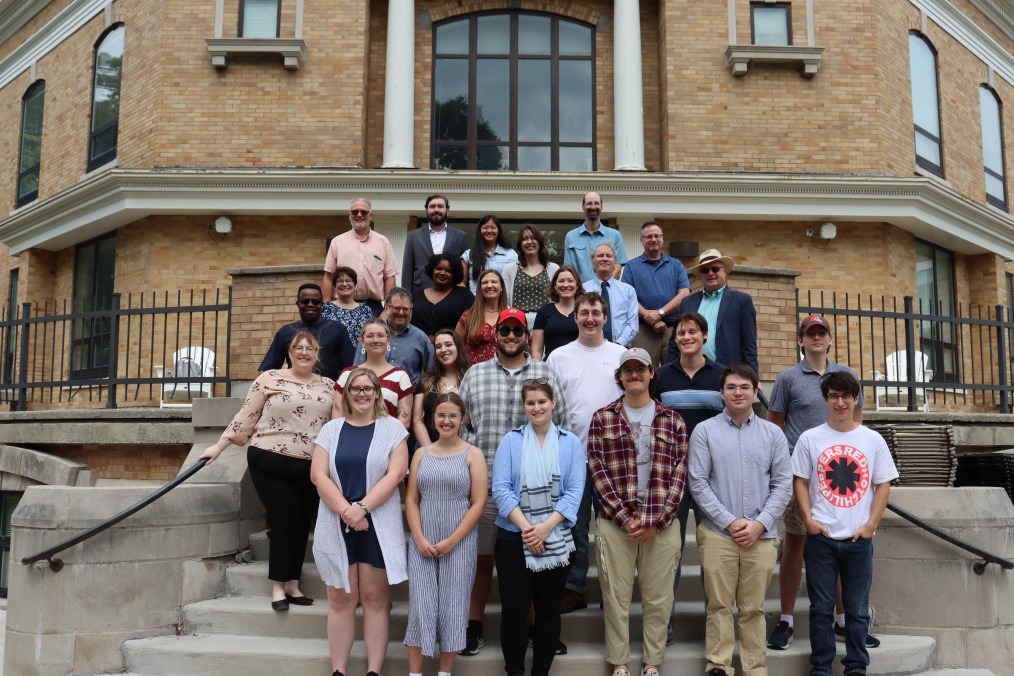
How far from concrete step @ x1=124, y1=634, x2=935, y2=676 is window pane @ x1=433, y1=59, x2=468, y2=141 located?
978 centimetres

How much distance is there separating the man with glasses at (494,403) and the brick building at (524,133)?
7179 millimetres

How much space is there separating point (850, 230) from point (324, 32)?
28.4 ft

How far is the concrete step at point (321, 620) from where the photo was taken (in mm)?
5355

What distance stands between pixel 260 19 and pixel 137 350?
5.50 m

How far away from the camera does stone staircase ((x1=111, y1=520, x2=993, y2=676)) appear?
5.09m

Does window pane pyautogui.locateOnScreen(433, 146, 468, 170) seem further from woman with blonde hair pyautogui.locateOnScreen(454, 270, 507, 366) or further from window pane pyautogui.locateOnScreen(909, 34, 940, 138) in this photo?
woman with blonde hair pyautogui.locateOnScreen(454, 270, 507, 366)

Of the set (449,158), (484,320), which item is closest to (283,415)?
(484,320)

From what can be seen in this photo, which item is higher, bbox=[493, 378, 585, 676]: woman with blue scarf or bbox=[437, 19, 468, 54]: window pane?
bbox=[437, 19, 468, 54]: window pane

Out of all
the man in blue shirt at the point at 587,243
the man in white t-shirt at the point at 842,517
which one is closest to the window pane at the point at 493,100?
the man in blue shirt at the point at 587,243

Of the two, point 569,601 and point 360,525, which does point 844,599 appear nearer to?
point 569,601

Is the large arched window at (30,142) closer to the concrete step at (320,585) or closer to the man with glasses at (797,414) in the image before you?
the concrete step at (320,585)

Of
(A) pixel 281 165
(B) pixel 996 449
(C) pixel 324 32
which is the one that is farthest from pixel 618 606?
(C) pixel 324 32

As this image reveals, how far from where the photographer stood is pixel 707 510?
4867mm

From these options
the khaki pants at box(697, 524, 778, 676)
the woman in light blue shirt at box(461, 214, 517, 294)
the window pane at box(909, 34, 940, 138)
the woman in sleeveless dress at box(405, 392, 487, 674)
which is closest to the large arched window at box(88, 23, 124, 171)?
the woman in light blue shirt at box(461, 214, 517, 294)
